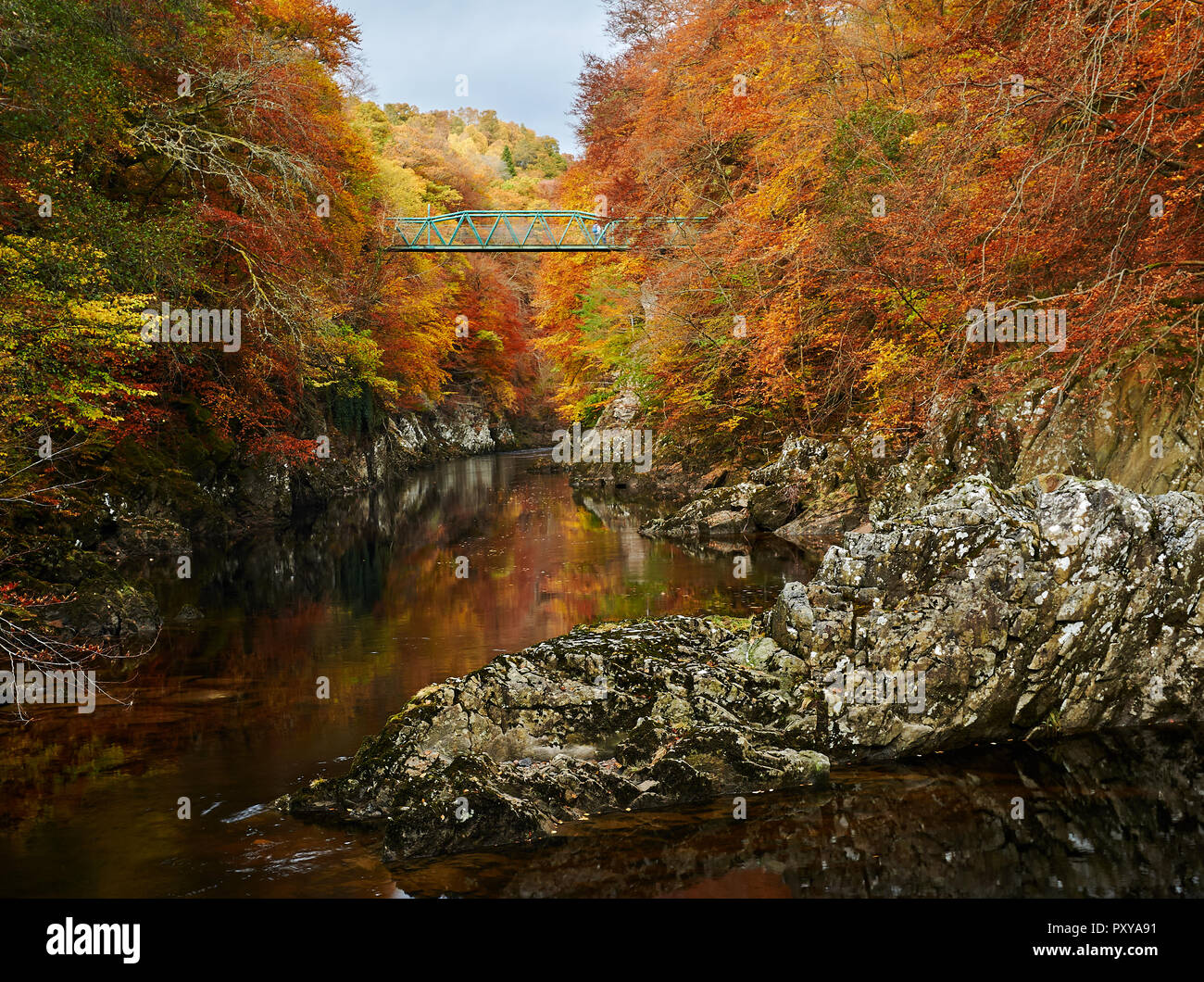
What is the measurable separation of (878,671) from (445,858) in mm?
3783

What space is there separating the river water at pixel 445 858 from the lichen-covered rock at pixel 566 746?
0.20 metres

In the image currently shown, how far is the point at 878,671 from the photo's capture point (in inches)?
294

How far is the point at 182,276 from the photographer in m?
15.4

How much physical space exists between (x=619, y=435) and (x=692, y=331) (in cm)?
1000

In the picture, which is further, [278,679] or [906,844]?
[278,679]

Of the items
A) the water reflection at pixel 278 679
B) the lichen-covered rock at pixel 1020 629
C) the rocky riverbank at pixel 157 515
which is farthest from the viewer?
the rocky riverbank at pixel 157 515

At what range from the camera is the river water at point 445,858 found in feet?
18.0

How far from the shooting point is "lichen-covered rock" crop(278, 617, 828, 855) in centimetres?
596

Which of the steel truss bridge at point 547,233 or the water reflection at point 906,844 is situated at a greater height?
the steel truss bridge at point 547,233

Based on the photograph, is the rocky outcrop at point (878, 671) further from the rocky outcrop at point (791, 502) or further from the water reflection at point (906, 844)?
the rocky outcrop at point (791, 502)

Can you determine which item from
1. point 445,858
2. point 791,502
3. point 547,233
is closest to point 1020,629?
point 445,858

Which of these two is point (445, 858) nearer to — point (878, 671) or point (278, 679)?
point (878, 671)

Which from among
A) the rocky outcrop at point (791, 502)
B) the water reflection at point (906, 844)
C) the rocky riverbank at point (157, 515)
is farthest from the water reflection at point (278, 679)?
the rocky outcrop at point (791, 502)

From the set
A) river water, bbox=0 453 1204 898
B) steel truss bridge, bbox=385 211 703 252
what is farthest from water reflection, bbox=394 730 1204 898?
steel truss bridge, bbox=385 211 703 252
